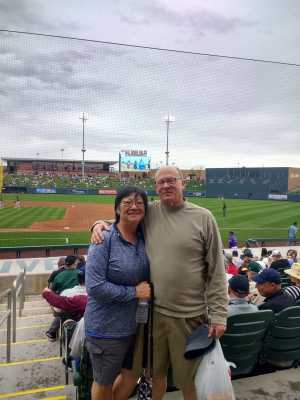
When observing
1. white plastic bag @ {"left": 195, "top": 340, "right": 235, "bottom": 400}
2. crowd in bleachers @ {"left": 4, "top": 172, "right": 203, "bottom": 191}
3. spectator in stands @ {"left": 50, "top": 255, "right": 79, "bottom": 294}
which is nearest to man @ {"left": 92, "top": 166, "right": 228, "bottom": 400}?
white plastic bag @ {"left": 195, "top": 340, "right": 235, "bottom": 400}

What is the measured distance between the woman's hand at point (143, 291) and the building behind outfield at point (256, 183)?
1792 inches

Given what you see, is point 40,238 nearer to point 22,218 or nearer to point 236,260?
point 22,218

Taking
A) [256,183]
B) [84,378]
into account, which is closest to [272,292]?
[84,378]

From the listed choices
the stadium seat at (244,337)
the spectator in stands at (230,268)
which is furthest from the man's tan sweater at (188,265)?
the spectator in stands at (230,268)

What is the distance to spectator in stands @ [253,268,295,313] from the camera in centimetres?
306

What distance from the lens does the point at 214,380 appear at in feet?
6.27

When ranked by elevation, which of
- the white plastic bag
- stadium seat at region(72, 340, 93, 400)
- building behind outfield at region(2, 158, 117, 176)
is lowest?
stadium seat at region(72, 340, 93, 400)

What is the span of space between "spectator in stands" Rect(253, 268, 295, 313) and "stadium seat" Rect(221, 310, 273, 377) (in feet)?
1.29

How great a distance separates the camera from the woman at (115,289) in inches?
78.3

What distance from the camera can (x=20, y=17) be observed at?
9391 millimetres

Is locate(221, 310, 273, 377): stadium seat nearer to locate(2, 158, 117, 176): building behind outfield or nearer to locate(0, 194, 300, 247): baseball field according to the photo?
locate(0, 194, 300, 247): baseball field

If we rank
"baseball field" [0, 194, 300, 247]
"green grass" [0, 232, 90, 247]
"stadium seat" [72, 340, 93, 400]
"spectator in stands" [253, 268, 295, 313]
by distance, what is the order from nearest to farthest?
"stadium seat" [72, 340, 93, 400], "spectator in stands" [253, 268, 295, 313], "green grass" [0, 232, 90, 247], "baseball field" [0, 194, 300, 247]

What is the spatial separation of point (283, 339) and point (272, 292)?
0.47 meters

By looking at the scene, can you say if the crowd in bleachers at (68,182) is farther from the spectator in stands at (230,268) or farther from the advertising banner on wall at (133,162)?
the spectator in stands at (230,268)
